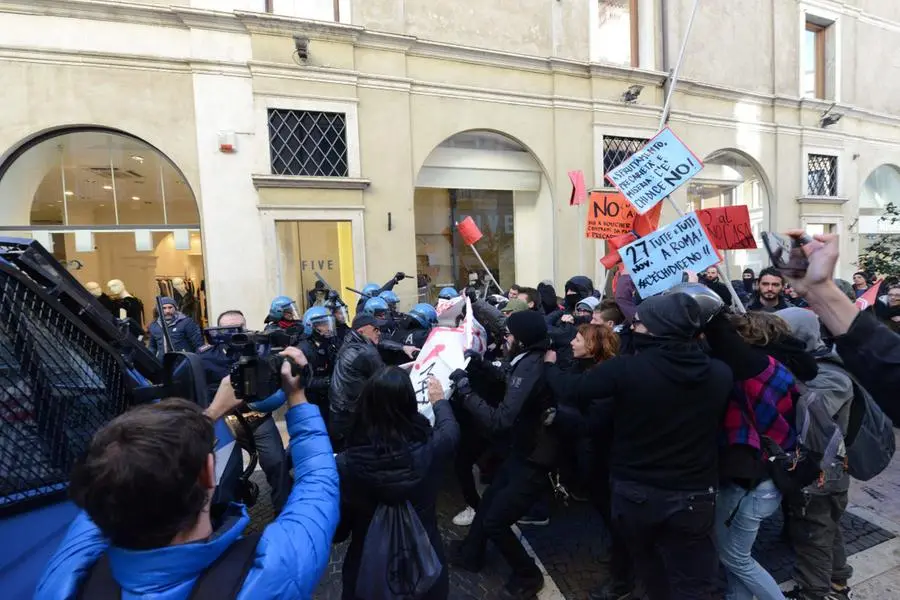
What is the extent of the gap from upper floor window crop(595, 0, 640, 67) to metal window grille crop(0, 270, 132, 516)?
12.8 metres

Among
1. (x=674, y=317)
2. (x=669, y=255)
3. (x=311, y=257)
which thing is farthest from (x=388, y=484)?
(x=311, y=257)

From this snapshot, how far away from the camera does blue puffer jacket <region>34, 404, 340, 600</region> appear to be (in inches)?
39.2

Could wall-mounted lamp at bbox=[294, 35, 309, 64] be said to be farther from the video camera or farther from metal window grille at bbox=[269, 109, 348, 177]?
the video camera

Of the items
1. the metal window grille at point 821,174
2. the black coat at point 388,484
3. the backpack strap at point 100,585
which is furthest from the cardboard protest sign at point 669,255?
the metal window grille at point 821,174

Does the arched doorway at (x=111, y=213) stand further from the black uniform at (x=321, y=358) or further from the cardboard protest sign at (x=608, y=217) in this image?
the cardboard protest sign at (x=608, y=217)

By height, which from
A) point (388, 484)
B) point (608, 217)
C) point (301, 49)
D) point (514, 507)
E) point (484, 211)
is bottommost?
point (514, 507)

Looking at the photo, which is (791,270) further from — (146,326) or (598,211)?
(146,326)

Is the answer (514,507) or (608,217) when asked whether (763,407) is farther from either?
(608,217)

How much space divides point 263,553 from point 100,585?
338 millimetres

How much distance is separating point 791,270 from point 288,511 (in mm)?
1950

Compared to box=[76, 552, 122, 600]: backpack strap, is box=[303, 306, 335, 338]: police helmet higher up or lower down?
higher up

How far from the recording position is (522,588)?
3.04 metres

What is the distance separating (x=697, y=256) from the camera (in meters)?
4.00

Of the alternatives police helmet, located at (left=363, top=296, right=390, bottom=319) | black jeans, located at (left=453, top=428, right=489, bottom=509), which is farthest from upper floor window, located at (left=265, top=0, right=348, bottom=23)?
black jeans, located at (left=453, top=428, right=489, bottom=509)
